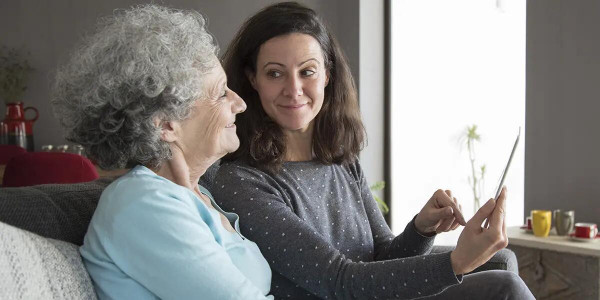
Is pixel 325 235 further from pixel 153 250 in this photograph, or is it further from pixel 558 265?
pixel 558 265

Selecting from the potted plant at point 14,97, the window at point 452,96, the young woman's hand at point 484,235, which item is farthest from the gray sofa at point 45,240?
the window at point 452,96

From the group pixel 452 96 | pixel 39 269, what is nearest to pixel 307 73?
pixel 39 269

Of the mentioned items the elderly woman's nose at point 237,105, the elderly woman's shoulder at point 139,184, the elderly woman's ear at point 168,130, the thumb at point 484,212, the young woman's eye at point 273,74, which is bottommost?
the thumb at point 484,212

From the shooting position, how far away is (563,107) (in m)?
3.09

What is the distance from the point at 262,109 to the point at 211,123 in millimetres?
402

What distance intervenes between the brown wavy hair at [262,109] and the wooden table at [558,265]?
1.07 meters

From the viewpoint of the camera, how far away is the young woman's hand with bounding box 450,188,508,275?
4.22 ft

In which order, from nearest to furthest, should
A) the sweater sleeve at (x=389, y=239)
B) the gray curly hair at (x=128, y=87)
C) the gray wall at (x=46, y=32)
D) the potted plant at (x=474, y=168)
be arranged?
the gray curly hair at (x=128, y=87)
the sweater sleeve at (x=389, y=239)
the potted plant at (x=474, y=168)
the gray wall at (x=46, y=32)

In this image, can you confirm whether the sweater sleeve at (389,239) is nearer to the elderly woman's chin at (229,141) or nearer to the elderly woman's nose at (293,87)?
the elderly woman's nose at (293,87)

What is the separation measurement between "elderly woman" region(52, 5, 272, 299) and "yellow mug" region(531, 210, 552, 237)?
160 cm

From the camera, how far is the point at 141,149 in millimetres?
1219

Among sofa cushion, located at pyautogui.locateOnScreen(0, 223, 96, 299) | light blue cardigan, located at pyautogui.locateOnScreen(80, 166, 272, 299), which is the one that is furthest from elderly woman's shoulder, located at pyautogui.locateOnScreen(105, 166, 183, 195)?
sofa cushion, located at pyautogui.locateOnScreen(0, 223, 96, 299)

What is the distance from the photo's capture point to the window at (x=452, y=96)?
4.33 meters

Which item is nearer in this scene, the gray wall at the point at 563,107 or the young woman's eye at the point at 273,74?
the young woman's eye at the point at 273,74
